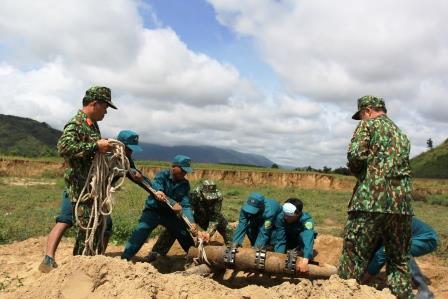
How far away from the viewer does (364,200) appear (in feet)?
14.1

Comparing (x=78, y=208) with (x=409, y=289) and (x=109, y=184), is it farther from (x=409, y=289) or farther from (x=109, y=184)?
(x=409, y=289)

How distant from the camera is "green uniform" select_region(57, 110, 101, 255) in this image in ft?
15.2

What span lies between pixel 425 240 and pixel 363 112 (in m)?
1.91

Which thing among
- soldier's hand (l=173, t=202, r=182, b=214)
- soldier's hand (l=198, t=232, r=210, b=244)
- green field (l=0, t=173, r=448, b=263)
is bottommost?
green field (l=0, t=173, r=448, b=263)

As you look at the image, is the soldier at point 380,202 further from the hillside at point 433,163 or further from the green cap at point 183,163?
the hillside at point 433,163

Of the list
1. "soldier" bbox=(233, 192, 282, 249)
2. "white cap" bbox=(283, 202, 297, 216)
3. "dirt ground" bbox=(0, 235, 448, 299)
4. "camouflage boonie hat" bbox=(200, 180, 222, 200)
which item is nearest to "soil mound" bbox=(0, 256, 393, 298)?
"dirt ground" bbox=(0, 235, 448, 299)

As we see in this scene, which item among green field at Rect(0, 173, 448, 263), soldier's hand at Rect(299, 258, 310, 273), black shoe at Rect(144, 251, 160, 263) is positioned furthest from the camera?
green field at Rect(0, 173, 448, 263)

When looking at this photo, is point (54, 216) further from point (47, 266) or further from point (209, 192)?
point (47, 266)

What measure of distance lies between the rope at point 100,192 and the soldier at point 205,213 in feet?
5.62

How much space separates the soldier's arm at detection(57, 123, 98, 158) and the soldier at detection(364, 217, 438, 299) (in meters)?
3.39

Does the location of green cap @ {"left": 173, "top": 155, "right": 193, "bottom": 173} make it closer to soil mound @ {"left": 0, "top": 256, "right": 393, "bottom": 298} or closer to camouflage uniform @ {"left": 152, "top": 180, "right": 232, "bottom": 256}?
camouflage uniform @ {"left": 152, "top": 180, "right": 232, "bottom": 256}

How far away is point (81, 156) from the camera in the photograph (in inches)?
183

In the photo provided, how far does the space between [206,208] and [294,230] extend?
1492 mm

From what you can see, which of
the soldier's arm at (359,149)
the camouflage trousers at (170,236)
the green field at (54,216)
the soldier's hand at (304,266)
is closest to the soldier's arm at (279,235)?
the soldier's hand at (304,266)
